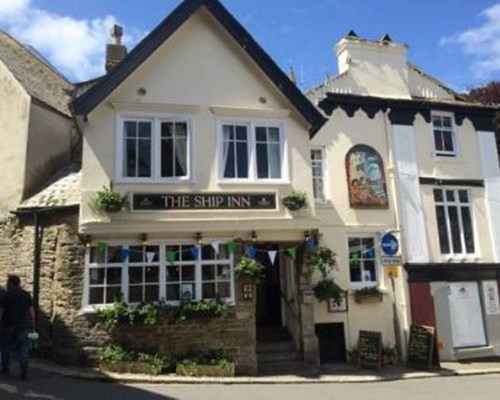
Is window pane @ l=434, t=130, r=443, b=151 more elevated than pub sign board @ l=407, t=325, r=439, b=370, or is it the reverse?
window pane @ l=434, t=130, r=443, b=151

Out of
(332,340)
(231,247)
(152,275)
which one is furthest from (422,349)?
(152,275)

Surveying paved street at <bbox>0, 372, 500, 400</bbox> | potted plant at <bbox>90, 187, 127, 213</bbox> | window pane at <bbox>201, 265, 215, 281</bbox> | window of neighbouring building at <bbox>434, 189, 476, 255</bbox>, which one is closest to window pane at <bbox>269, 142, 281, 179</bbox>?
window pane at <bbox>201, 265, 215, 281</bbox>

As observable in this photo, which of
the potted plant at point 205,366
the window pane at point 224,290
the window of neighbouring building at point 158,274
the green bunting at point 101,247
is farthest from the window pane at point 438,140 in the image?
the green bunting at point 101,247

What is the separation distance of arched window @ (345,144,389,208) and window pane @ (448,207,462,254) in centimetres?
242

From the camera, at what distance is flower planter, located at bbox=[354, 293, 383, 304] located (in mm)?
15633

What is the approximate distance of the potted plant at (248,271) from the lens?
12867mm

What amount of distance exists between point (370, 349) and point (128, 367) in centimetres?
631

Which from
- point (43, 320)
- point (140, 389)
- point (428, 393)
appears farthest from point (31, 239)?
point (428, 393)

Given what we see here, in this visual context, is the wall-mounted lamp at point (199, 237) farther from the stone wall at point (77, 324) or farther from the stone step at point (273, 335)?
the stone step at point (273, 335)

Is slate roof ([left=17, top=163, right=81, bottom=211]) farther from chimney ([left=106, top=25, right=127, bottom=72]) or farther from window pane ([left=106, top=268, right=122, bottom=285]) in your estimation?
chimney ([left=106, top=25, right=127, bottom=72])

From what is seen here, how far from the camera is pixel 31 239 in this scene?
13.6 m

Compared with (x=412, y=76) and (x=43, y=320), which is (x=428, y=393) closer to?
(x=43, y=320)

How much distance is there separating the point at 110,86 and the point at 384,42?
9578 millimetres

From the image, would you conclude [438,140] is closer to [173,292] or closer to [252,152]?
[252,152]
